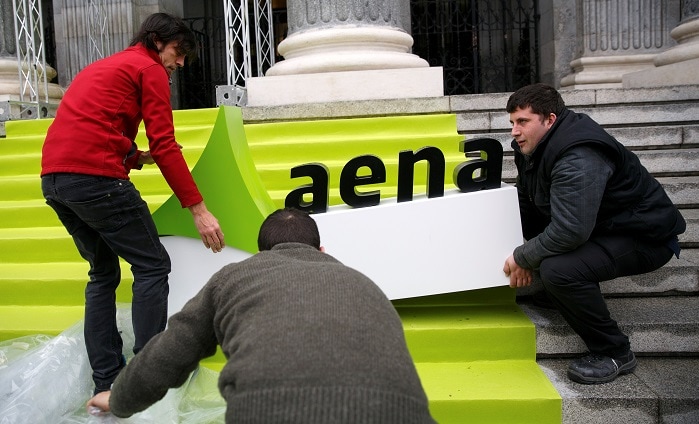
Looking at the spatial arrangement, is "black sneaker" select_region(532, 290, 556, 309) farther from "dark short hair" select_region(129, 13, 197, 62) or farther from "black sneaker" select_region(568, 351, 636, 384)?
"dark short hair" select_region(129, 13, 197, 62)

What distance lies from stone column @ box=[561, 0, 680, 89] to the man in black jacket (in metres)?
5.03

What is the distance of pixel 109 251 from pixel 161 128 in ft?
2.01

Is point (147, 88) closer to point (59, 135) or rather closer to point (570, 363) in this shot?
point (59, 135)

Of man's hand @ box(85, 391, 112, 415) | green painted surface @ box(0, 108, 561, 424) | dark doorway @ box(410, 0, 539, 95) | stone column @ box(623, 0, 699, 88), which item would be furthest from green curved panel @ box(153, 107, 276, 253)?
dark doorway @ box(410, 0, 539, 95)

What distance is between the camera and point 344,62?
6.03 metres

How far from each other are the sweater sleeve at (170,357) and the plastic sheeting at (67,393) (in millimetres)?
1089

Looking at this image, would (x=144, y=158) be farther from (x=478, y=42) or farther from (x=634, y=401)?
(x=478, y=42)

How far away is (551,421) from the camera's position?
2920 mm

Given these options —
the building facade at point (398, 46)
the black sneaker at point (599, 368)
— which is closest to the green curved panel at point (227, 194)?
the black sneaker at point (599, 368)

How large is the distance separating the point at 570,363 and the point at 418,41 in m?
8.96

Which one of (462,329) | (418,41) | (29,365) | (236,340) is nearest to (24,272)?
(29,365)

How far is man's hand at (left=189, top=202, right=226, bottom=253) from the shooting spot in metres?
2.97

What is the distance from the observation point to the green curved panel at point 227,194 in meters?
3.28

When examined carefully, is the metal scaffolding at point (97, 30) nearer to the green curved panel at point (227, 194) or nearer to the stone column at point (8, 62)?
the stone column at point (8, 62)
